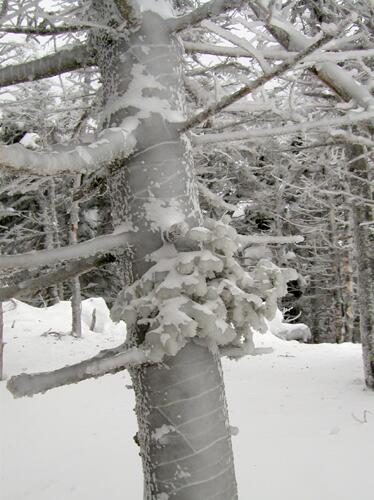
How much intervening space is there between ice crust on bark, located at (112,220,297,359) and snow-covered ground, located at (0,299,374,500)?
2752 millimetres

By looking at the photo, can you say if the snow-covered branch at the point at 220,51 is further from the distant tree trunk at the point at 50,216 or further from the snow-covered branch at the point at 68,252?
the distant tree trunk at the point at 50,216

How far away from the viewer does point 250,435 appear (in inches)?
210

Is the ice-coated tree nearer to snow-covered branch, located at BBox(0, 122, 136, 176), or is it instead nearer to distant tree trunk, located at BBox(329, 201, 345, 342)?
snow-covered branch, located at BBox(0, 122, 136, 176)

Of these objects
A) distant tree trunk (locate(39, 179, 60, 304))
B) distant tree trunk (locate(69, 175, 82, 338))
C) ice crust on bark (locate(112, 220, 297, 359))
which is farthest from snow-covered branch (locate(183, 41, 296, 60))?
distant tree trunk (locate(39, 179, 60, 304))

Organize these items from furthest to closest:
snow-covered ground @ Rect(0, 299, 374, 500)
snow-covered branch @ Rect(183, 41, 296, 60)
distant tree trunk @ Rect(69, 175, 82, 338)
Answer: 1. distant tree trunk @ Rect(69, 175, 82, 338)
2. snow-covered ground @ Rect(0, 299, 374, 500)
3. snow-covered branch @ Rect(183, 41, 296, 60)

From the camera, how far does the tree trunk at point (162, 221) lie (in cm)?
159

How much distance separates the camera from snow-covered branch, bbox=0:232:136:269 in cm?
141

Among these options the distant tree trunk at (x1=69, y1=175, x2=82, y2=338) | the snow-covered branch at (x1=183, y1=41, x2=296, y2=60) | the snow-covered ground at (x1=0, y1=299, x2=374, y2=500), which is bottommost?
the snow-covered ground at (x1=0, y1=299, x2=374, y2=500)

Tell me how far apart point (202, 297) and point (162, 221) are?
32 centimetres

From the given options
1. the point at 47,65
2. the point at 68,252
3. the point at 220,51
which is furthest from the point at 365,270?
the point at 68,252

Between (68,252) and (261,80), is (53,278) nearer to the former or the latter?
(68,252)

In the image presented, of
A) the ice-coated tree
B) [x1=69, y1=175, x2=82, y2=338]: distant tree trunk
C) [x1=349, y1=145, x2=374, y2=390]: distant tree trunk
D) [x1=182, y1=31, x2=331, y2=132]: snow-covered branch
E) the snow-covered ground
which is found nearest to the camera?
[x1=182, y1=31, x2=331, y2=132]: snow-covered branch

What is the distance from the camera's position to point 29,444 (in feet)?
19.3

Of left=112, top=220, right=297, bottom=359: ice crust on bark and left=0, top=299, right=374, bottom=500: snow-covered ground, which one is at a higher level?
left=112, top=220, right=297, bottom=359: ice crust on bark
